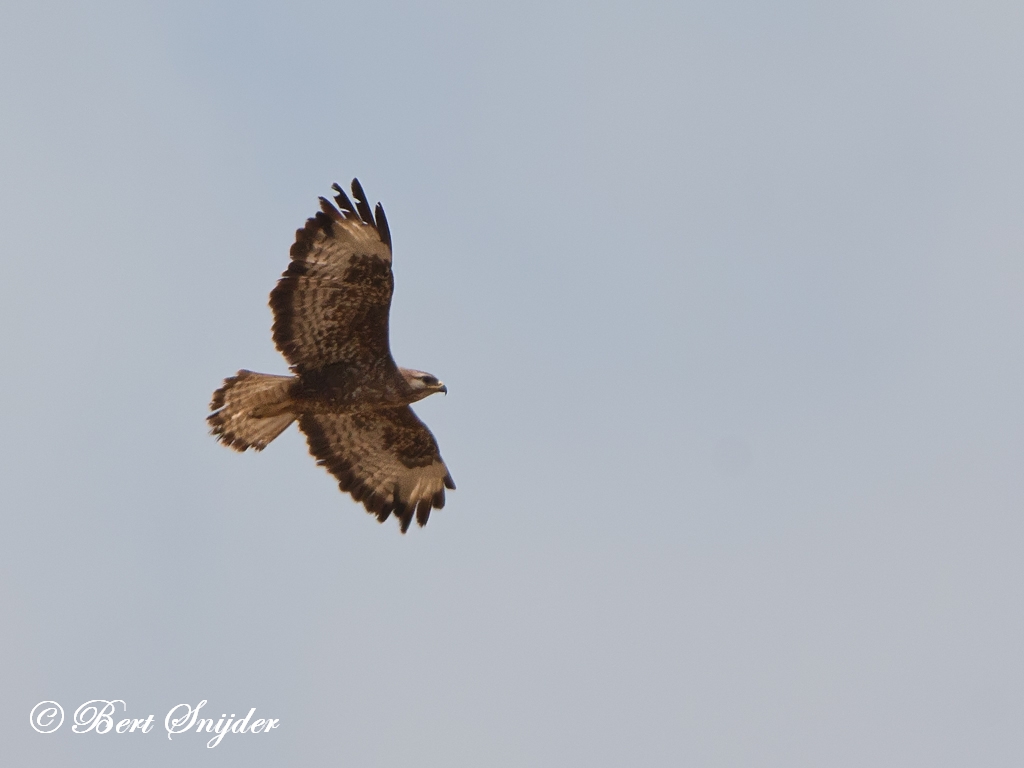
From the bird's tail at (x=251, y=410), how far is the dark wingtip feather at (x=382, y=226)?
5.27 ft

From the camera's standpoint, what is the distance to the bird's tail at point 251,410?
14984 millimetres

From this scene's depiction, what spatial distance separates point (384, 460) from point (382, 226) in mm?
2767

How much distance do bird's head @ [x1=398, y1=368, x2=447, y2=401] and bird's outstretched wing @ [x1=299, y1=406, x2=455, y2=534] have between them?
0.75 m

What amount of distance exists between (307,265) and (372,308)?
70cm

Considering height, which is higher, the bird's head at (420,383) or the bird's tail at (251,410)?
the bird's head at (420,383)

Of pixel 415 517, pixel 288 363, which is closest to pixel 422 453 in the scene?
pixel 415 517

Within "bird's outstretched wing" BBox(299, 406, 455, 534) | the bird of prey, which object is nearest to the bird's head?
the bird of prey

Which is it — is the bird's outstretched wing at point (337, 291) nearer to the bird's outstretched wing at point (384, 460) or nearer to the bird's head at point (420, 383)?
the bird's head at point (420, 383)

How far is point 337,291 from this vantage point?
14562 millimetres

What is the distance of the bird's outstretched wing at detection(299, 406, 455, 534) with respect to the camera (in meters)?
15.9

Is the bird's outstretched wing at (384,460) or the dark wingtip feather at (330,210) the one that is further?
the bird's outstretched wing at (384,460)

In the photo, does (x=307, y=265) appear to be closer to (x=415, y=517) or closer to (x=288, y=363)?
(x=288, y=363)

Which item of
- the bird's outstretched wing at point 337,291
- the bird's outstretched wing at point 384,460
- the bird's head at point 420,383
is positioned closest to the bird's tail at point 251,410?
the bird's outstretched wing at point 337,291

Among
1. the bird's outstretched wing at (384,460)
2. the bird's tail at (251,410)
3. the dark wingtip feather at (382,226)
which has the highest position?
the dark wingtip feather at (382,226)
